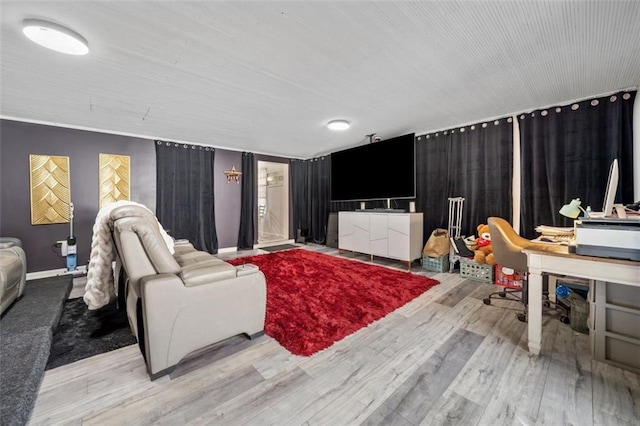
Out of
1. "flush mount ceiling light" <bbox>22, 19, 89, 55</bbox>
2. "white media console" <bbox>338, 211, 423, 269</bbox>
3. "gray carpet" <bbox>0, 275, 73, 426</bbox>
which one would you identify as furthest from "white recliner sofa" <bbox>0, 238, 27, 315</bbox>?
"white media console" <bbox>338, 211, 423, 269</bbox>

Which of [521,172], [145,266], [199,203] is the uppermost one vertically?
[521,172]

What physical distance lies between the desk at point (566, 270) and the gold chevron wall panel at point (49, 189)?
220 inches

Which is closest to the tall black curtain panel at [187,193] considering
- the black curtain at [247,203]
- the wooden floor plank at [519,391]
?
the black curtain at [247,203]

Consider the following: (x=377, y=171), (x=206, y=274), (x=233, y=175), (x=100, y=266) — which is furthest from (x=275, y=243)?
(x=206, y=274)

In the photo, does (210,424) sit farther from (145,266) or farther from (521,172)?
(521,172)

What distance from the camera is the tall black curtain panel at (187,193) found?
437cm

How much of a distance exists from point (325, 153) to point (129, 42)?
432 centimetres

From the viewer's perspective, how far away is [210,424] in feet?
3.66

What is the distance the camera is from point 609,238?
4.55 feet

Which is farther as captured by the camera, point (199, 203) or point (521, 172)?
point (199, 203)

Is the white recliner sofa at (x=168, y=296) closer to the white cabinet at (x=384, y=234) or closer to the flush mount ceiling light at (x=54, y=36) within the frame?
the flush mount ceiling light at (x=54, y=36)

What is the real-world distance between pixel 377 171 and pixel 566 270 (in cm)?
290

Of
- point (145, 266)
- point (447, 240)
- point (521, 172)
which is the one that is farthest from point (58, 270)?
point (521, 172)

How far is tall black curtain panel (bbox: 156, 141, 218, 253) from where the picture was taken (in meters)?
4.37
